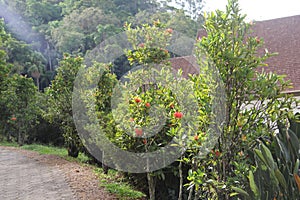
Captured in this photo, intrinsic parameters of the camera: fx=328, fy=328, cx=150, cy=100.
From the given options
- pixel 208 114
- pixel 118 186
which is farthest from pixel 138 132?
pixel 118 186

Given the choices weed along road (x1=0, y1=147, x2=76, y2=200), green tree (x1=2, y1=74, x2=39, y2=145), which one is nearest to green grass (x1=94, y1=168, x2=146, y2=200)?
weed along road (x1=0, y1=147, x2=76, y2=200)

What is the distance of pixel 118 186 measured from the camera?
532cm

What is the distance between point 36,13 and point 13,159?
31264 mm

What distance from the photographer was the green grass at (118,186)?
484 cm

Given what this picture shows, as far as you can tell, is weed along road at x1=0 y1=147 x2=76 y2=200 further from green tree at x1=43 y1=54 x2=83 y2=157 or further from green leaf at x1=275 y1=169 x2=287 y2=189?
green leaf at x1=275 y1=169 x2=287 y2=189

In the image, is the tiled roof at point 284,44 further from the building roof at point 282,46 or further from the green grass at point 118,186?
the green grass at point 118,186

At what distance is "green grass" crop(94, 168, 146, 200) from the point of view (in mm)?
4836

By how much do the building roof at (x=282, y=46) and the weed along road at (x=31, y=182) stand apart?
4015 mm

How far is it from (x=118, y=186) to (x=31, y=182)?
162cm

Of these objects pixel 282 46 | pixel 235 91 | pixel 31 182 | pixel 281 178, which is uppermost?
pixel 282 46

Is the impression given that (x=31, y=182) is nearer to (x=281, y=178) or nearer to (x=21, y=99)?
(x=281, y=178)

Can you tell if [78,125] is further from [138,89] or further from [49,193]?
[138,89]

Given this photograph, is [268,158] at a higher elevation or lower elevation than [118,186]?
higher

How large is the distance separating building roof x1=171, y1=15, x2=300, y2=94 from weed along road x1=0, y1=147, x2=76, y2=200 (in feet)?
13.2
